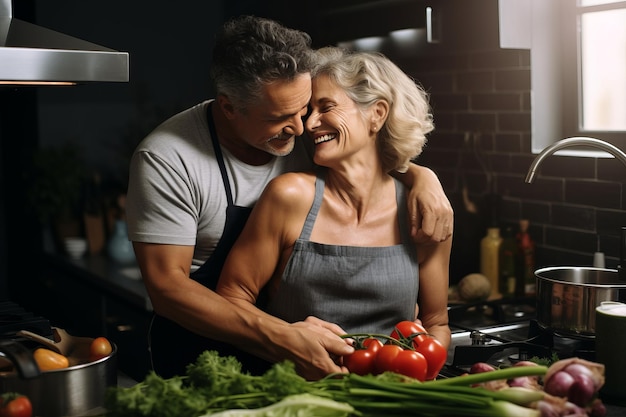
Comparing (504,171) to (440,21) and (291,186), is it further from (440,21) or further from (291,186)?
(291,186)

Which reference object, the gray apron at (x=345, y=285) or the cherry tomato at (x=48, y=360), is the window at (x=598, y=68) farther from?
the cherry tomato at (x=48, y=360)

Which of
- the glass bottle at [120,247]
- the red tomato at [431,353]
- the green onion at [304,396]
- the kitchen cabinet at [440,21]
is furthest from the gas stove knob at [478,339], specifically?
the glass bottle at [120,247]

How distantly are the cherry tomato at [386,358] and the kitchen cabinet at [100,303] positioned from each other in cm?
188

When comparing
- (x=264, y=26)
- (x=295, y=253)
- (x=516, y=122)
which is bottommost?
(x=295, y=253)

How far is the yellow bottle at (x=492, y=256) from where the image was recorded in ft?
10.9

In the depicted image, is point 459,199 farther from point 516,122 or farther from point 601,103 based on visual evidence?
point 601,103

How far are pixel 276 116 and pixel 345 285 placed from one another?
47 cm

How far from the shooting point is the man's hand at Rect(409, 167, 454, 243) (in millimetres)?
2223

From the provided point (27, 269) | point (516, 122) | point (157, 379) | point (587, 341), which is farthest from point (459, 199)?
point (27, 269)

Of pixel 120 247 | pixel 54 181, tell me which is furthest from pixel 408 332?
pixel 54 181

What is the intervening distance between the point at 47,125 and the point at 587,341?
3388 mm

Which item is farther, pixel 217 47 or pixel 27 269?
pixel 27 269

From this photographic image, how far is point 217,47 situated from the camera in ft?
7.24

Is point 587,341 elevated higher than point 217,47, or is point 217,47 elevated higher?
point 217,47
